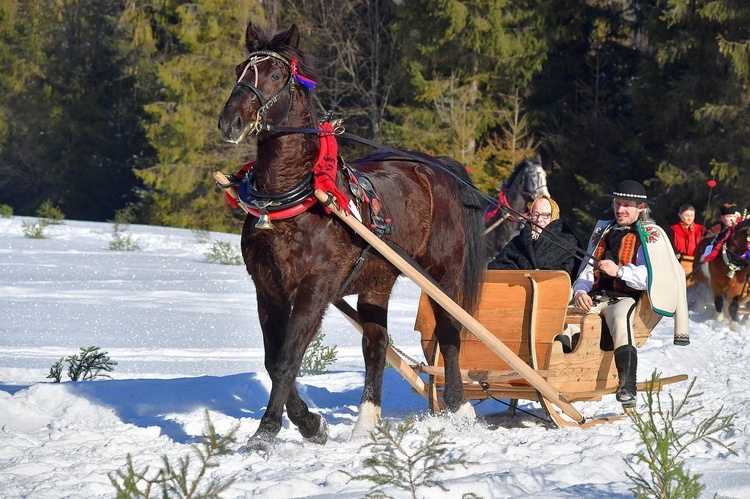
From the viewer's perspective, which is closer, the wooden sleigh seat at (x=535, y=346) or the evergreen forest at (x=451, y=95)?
the wooden sleigh seat at (x=535, y=346)

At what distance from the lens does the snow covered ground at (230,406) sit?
4621mm

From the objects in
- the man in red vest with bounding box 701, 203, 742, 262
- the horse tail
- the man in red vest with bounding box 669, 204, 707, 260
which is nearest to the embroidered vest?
the horse tail

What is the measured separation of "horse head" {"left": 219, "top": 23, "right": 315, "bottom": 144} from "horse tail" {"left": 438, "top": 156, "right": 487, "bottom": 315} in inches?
72.3

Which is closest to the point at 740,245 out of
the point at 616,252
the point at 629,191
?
the point at 616,252

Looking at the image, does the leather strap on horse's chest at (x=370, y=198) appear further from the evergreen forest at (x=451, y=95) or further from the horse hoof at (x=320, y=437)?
the evergreen forest at (x=451, y=95)

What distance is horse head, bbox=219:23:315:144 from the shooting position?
5340mm

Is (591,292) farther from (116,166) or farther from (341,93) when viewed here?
(116,166)

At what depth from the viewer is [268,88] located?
5.57 meters

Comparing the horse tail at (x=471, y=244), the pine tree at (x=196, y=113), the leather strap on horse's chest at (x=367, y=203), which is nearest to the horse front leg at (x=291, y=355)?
the leather strap on horse's chest at (x=367, y=203)

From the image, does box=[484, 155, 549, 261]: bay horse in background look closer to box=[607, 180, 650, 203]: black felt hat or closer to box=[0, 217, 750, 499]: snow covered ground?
box=[0, 217, 750, 499]: snow covered ground

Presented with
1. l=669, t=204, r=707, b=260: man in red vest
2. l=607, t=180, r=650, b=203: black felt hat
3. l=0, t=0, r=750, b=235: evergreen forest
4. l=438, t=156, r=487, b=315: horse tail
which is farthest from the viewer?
l=0, t=0, r=750, b=235: evergreen forest

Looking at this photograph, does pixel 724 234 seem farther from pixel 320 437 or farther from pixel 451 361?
pixel 320 437

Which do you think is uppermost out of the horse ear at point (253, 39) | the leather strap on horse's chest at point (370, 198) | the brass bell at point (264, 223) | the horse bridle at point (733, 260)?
the horse ear at point (253, 39)

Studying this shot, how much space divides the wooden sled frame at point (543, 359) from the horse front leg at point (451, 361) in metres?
0.08
